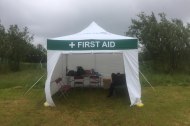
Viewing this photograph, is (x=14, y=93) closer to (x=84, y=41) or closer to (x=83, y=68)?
(x=83, y=68)

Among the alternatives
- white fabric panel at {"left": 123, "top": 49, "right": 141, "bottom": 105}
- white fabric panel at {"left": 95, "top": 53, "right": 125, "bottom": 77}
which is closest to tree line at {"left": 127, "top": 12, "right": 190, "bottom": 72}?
white fabric panel at {"left": 95, "top": 53, "right": 125, "bottom": 77}

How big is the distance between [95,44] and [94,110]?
1.98 m

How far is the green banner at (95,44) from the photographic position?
1018cm

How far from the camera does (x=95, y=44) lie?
33.4ft

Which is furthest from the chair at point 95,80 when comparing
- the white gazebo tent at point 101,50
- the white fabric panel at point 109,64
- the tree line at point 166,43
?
the tree line at point 166,43

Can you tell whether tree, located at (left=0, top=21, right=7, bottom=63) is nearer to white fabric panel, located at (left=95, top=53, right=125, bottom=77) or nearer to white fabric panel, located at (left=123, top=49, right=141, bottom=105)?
white fabric panel, located at (left=95, top=53, right=125, bottom=77)

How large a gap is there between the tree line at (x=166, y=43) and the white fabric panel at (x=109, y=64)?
9.32m

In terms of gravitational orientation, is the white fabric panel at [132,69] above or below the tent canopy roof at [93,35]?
below

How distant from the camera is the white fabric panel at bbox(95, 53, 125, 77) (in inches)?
570

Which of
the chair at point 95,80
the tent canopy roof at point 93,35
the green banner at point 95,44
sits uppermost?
the tent canopy roof at point 93,35

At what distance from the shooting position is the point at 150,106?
1009 cm

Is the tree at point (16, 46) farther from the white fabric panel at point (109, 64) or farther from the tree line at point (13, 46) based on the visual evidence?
the white fabric panel at point (109, 64)

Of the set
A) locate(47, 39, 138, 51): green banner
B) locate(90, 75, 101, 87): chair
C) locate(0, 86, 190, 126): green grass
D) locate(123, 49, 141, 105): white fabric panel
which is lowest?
locate(0, 86, 190, 126): green grass

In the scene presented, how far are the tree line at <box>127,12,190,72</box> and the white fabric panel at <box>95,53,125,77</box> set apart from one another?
9322mm
